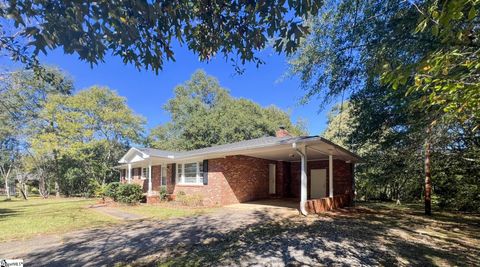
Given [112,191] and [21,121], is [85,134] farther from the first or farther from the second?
[112,191]

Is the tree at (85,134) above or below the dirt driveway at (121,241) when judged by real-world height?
above

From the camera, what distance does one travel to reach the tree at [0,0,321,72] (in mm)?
2020

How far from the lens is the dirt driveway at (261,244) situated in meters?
5.30

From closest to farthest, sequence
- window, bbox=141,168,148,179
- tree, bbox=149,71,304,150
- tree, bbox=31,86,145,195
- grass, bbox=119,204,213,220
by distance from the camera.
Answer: grass, bbox=119,204,213,220, window, bbox=141,168,148,179, tree, bbox=31,86,145,195, tree, bbox=149,71,304,150

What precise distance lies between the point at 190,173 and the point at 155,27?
14.0 metres

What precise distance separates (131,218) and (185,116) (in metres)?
23.5

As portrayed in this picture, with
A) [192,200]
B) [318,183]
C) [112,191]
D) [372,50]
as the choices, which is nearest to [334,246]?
[372,50]

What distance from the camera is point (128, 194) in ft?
51.4

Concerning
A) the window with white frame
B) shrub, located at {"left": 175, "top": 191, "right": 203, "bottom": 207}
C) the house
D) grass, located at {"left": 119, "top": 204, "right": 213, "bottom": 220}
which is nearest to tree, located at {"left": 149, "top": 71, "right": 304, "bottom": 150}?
the house

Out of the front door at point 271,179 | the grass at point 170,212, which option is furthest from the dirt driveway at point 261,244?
the front door at point 271,179

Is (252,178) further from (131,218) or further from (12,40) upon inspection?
(12,40)

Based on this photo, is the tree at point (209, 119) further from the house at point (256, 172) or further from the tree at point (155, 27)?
the tree at point (155, 27)

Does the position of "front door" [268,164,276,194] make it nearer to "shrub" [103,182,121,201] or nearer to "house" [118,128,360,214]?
"house" [118,128,360,214]

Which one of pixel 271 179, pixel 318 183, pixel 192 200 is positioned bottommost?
pixel 192 200
